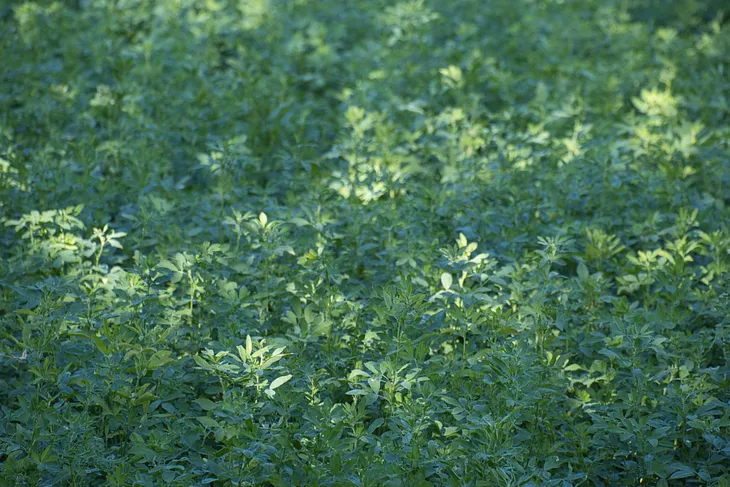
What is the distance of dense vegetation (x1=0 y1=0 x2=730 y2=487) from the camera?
2.97 metres

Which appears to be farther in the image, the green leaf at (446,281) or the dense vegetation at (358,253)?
the green leaf at (446,281)

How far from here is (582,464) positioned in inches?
121

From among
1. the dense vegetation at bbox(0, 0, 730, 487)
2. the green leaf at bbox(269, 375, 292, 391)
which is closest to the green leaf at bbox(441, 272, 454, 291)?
the dense vegetation at bbox(0, 0, 730, 487)

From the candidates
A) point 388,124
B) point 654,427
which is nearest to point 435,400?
point 654,427

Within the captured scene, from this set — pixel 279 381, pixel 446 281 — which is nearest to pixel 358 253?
pixel 446 281

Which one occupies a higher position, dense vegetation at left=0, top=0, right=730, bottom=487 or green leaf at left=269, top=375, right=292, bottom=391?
green leaf at left=269, top=375, right=292, bottom=391

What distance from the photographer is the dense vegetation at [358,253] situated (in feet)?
9.76

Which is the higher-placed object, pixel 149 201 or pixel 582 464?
pixel 149 201

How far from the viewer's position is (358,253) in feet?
12.7

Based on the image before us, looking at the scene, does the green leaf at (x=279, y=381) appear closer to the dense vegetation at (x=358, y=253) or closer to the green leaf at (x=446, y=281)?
the dense vegetation at (x=358, y=253)

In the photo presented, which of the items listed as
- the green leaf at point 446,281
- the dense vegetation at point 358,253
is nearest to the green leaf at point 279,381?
the dense vegetation at point 358,253

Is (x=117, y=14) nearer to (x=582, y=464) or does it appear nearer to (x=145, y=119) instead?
(x=145, y=119)

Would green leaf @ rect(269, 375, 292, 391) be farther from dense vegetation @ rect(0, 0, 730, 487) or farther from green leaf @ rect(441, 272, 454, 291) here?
green leaf @ rect(441, 272, 454, 291)

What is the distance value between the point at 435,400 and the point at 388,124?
7.37 feet
